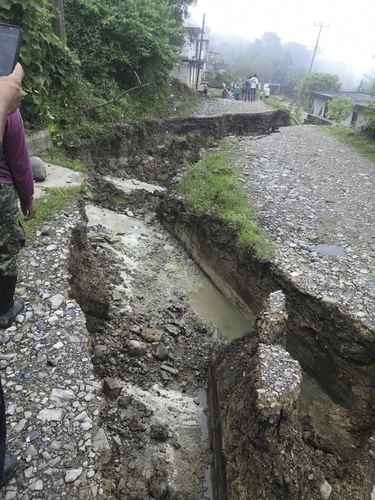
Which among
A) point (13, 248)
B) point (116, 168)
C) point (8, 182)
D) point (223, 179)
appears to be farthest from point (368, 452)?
point (116, 168)

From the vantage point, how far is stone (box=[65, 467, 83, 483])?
2591mm

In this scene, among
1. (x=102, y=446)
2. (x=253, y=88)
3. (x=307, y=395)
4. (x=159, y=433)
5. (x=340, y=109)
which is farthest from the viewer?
(x=253, y=88)

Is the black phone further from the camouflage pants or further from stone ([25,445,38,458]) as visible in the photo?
stone ([25,445,38,458])

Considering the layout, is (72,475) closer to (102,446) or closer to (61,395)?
(102,446)

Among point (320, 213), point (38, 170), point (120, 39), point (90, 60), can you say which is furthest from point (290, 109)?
point (38, 170)

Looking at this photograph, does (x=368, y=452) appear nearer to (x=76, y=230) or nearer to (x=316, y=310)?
(x=316, y=310)

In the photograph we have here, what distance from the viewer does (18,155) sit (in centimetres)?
257

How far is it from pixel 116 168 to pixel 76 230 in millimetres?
4976

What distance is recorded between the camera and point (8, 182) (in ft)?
8.80

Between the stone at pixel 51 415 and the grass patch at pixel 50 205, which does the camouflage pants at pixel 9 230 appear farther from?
the grass patch at pixel 50 205

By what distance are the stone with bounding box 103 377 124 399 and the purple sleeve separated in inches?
80.1

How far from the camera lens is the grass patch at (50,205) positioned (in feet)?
16.8

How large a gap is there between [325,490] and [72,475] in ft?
7.03

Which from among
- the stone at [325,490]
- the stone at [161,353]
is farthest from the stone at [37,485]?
the stone at [161,353]
